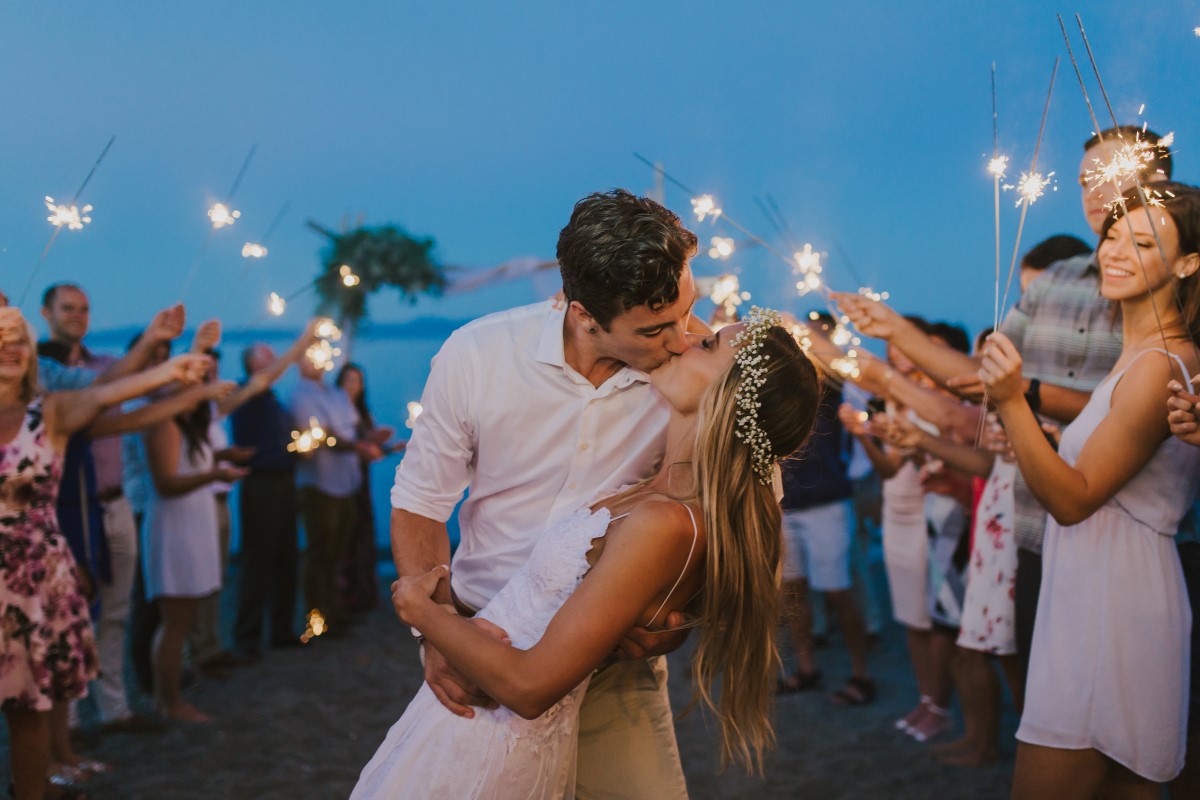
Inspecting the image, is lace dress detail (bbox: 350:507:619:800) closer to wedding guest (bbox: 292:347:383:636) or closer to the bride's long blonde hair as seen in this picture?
the bride's long blonde hair

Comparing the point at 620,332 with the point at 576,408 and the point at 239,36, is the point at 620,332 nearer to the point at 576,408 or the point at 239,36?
the point at 576,408

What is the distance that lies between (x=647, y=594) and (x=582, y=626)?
0.42 ft

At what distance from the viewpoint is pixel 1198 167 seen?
2369 mm

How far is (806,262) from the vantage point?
277cm

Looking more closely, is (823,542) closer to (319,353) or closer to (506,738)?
(319,353)

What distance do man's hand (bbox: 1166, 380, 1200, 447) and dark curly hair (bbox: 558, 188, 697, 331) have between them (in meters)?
1.07

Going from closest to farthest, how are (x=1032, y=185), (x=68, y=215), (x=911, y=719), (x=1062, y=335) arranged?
(x=1032, y=185) < (x=68, y=215) < (x=1062, y=335) < (x=911, y=719)

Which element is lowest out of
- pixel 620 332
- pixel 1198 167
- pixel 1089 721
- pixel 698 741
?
pixel 698 741

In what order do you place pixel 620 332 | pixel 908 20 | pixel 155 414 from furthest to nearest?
1. pixel 155 414
2. pixel 908 20
3. pixel 620 332

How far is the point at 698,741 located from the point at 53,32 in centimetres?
368

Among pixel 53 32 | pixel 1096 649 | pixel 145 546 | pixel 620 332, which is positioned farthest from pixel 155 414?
pixel 1096 649

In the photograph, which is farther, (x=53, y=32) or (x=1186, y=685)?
(x=53, y=32)

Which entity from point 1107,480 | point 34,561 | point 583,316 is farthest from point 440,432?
point 34,561

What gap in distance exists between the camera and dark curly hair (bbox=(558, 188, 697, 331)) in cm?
186
